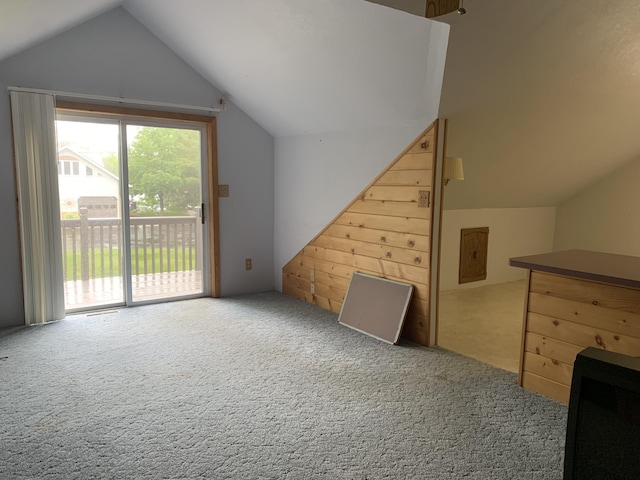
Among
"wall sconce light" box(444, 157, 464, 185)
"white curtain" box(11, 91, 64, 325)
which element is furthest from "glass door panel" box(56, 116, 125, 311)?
"wall sconce light" box(444, 157, 464, 185)

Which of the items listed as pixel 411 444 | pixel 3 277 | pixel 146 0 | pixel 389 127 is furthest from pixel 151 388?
pixel 146 0

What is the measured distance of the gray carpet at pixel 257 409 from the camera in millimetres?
1921

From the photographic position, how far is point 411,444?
208cm

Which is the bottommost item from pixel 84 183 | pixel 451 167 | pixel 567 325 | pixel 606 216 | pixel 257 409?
pixel 257 409

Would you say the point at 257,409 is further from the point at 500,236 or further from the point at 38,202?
the point at 500,236

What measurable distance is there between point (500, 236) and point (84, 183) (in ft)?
14.6

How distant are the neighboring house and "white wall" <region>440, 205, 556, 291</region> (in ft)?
10.8

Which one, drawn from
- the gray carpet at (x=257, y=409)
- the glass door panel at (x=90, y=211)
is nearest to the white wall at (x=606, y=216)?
the gray carpet at (x=257, y=409)

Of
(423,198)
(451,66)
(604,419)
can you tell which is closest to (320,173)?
(423,198)

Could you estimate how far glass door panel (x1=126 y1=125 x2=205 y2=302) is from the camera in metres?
A: 4.23

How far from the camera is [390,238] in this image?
11.7 ft

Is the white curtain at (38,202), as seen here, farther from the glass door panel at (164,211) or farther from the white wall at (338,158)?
the white wall at (338,158)

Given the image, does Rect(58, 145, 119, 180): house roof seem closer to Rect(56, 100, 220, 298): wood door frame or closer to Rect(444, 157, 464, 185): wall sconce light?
Rect(56, 100, 220, 298): wood door frame

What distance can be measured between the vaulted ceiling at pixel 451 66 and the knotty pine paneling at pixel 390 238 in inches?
15.7
